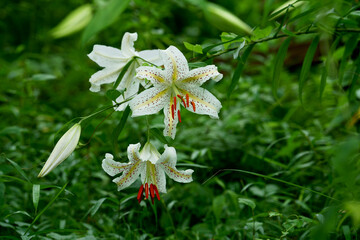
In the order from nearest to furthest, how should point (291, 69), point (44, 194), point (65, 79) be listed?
1. point (44, 194)
2. point (65, 79)
3. point (291, 69)

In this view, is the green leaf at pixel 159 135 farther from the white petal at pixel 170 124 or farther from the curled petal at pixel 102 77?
the curled petal at pixel 102 77

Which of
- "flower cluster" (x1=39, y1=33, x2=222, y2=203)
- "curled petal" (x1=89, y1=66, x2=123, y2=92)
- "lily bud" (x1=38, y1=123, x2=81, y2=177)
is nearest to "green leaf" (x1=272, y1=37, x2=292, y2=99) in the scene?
"flower cluster" (x1=39, y1=33, x2=222, y2=203)

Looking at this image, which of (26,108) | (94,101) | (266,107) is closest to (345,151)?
(26,108)

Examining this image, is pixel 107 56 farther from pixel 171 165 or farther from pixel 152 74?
pixel 171 165

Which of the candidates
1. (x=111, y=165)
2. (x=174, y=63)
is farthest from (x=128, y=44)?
(x=111, y=165)

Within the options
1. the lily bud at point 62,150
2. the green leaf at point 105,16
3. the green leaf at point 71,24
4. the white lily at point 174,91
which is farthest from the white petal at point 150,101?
the green leaf at point 105,16

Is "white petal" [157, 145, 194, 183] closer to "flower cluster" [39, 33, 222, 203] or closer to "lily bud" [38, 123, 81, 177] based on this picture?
"flower cluster" [39, 33, 222, 203]

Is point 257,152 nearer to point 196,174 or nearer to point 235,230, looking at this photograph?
point 196,174
